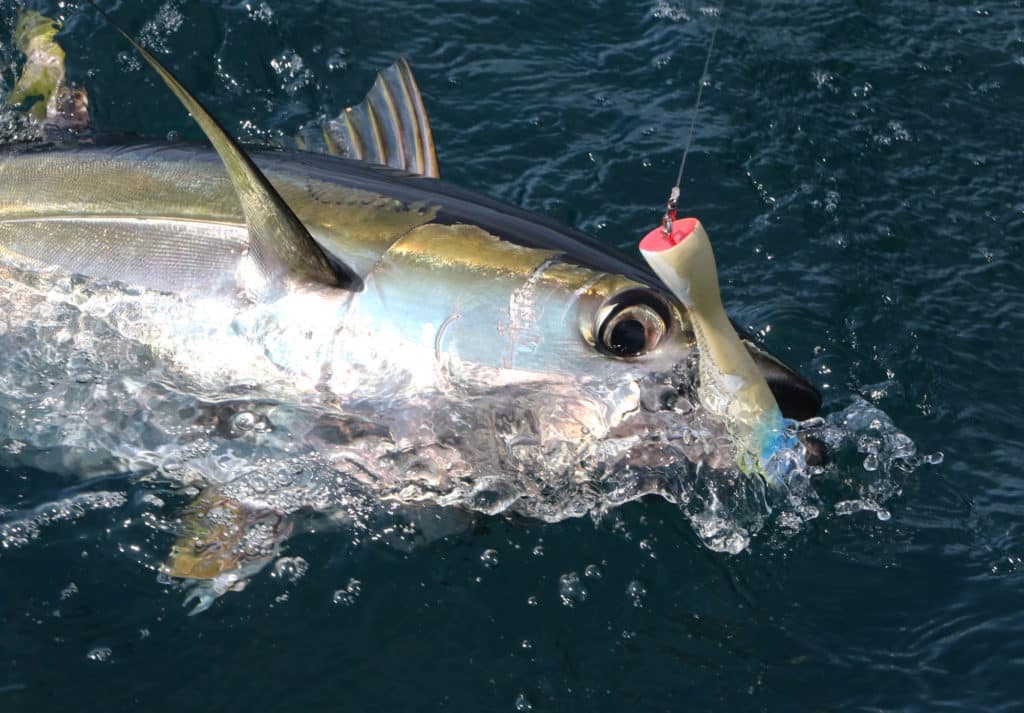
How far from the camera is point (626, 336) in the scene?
119 inches

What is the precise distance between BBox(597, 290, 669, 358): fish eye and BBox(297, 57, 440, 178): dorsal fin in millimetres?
1148

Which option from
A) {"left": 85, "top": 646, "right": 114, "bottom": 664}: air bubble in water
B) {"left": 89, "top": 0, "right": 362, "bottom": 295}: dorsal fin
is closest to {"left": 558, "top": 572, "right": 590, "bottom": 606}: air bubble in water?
{"left": 89, "top": 0, "right": 362, "bottom": 295}: dorsal fin

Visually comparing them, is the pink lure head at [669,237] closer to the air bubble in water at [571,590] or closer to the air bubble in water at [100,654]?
the air bubble in water at [571,590]

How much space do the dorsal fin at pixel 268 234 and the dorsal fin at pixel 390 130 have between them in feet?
2.60

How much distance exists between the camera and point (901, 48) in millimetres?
6633

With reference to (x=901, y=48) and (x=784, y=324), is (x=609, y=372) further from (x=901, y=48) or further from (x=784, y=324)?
(x=901, y=48)

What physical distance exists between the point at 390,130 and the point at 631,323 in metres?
1.42

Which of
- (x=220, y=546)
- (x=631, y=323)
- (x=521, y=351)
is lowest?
(x=220, y=546)

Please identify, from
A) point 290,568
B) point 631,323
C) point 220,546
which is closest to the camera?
point 631,323

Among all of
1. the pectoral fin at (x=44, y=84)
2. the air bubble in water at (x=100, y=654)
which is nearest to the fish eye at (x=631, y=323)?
the air bubble in water at (x=100, y=654)

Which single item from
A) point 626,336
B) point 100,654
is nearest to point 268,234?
point 626,336

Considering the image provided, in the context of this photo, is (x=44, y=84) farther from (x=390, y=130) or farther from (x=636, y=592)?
(x=636, y=592)

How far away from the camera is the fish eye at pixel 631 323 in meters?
3.01

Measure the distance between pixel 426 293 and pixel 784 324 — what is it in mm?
2092
